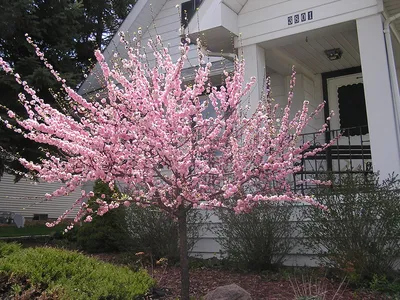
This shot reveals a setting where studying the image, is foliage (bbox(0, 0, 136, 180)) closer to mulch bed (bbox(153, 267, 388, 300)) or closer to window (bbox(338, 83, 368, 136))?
mulch bed (bbox(153, 267, 388, 300))

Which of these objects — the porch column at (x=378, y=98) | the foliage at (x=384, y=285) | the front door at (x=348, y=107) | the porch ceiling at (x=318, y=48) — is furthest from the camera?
the front door at (x=348, y=107)

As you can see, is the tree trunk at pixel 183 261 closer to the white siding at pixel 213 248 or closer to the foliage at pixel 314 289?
the foliage at pixel 314 289

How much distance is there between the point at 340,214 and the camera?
4555 millimetres

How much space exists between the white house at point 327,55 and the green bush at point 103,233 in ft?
4.89

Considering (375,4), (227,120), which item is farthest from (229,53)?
(227,120)

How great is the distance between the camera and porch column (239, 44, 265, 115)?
6457 millimetres

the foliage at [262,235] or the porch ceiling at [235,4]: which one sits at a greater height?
the porch ceiling at [235,4]

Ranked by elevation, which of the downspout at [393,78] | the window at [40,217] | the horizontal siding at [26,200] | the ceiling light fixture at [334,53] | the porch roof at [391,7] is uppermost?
the porch roof at [391,7]

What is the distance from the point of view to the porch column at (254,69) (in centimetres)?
646

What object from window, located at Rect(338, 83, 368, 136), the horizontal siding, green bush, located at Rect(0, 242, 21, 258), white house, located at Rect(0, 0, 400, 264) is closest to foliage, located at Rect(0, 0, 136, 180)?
white house, located at Rect(0, 0, 400, 264)

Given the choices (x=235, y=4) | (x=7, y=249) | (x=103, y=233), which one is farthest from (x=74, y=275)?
(x=235, y=4)

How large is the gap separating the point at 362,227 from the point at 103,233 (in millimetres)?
4434

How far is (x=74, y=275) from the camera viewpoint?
4.37 m

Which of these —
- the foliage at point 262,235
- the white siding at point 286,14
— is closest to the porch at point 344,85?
the white siding at point 286,14
